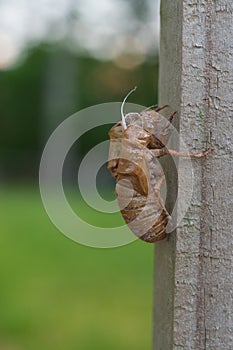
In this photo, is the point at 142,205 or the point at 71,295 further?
the point at 71,295

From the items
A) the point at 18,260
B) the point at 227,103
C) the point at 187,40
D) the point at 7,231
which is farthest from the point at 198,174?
the point at 7,231

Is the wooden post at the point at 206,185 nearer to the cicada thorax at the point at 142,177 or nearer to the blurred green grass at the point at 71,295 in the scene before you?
the cicada thorax at the point at 142,177

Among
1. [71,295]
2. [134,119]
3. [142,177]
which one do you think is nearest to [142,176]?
[142,177]

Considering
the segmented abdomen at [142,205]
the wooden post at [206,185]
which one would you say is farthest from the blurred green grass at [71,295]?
the wooden post at [206,185]

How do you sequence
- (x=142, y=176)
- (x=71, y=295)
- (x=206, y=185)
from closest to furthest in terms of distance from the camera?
(x=206, y=185), (x=142, y=176), (x=71, y=295)

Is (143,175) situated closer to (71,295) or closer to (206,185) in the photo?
(206,185)

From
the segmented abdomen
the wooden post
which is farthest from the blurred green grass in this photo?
the wooden post
